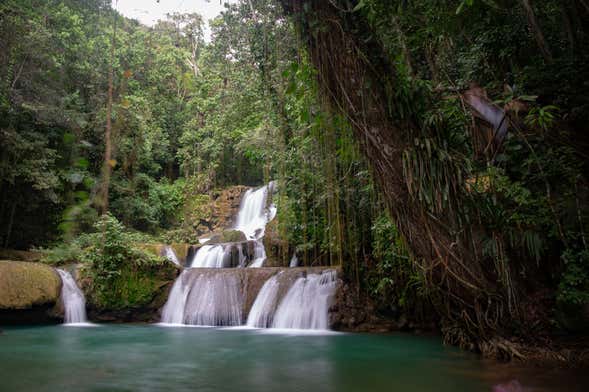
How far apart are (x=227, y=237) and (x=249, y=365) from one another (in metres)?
10.9

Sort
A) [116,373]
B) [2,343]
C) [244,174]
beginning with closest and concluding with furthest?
[116,373] → [2,343] → [244,174]

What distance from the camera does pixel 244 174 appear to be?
73.7 feet

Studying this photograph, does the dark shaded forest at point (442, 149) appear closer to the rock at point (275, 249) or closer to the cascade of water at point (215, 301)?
the rock at point (275, 249)

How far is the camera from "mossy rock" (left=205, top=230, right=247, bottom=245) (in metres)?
16.4

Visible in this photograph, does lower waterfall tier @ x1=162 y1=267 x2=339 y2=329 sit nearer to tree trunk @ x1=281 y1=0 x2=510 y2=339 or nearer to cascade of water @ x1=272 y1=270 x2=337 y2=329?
cascade of water @ x1=272 y1=270 x2=337 y2=329

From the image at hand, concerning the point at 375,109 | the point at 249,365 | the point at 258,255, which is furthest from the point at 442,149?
the point at 258,255

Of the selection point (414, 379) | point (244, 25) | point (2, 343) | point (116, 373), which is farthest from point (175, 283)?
point (414, 379)

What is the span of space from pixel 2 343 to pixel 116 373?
3.45 meters

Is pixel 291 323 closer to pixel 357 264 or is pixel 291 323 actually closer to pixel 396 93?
pixel 357 264

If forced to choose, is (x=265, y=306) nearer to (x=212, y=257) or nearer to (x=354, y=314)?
(x=354, y=314)

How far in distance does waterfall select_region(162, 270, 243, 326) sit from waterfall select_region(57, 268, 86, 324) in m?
1.87

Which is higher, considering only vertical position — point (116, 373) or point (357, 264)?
point (357, 264)

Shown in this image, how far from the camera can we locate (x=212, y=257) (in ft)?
45.2

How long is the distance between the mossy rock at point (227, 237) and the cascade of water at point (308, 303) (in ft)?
23.4
